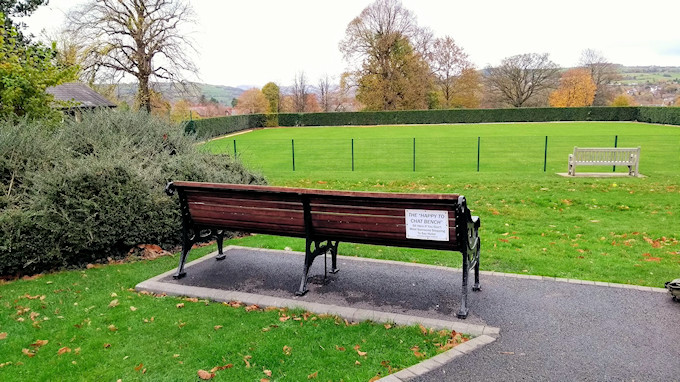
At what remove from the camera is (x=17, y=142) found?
6699mm

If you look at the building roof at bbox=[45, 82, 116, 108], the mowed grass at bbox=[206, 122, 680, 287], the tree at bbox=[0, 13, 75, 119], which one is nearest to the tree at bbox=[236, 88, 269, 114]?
the building roof at bbox=[45, 82, 116, 108]

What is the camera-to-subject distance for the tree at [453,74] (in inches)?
2628

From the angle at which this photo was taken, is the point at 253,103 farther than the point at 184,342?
Yes

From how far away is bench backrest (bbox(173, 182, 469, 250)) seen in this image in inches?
170

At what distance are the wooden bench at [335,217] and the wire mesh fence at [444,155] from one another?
10.2 m

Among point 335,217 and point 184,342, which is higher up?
point 335,217

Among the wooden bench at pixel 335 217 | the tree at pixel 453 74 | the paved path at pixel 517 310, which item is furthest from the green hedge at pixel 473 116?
the paved path at pixel 517 310

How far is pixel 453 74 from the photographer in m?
68.1

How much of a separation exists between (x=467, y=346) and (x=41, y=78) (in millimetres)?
8245

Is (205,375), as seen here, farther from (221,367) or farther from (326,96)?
(326,96)

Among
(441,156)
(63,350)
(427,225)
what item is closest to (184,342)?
(63,350)

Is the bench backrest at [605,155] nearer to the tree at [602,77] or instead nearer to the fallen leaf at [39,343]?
the fallen leaf at [39,343]

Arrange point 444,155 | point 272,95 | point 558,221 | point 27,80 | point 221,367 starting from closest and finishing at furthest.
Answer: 1. point 221,367
2. point 27,80
3. point 558,221
4. point 444,155
5. point 272,95

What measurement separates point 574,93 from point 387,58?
26.8 meters
